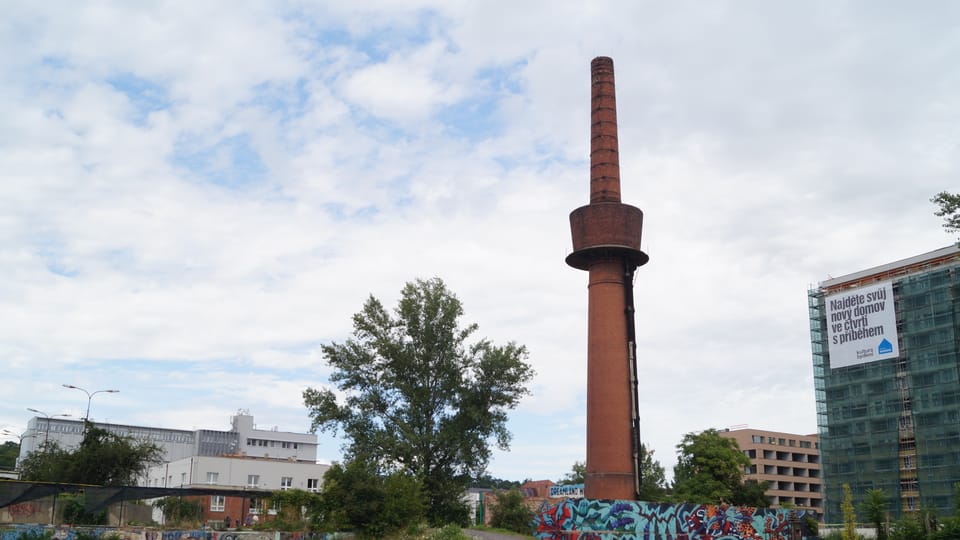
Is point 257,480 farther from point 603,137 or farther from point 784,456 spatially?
point 784,456

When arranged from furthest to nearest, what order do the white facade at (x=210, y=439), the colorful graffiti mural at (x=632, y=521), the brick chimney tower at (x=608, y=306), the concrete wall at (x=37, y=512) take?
the white facade at (x=210, y=439) → the concrete wall at (x=37, y=512) → the brick chimney tower at (x=608, y=306) → the colorful graffiti mural at (x=632, y=521)

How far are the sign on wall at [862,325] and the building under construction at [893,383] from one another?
4.0 inches

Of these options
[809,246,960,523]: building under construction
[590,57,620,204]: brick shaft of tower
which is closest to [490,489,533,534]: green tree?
[590,57,620,204]: brick shaft of tower

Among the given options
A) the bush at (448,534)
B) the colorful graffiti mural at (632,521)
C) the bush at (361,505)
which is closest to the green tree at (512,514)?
the bush at (448,534)

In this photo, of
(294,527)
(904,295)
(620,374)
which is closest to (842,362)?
(904,295)

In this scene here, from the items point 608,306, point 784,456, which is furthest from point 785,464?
point 608,306

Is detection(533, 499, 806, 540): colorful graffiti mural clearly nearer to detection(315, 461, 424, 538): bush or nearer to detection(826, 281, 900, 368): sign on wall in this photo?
detection(315, 461, 424, 538): bush

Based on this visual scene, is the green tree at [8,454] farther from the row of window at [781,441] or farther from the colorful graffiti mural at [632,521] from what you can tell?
the colorful graffiti mural at [632,521]

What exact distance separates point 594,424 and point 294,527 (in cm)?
1610

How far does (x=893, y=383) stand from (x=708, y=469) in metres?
36.3

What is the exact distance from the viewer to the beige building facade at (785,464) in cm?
12319

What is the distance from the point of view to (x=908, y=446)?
8812cm

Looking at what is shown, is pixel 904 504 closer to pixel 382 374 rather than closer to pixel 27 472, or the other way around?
pixel 382 374

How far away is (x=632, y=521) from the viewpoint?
130 feet
